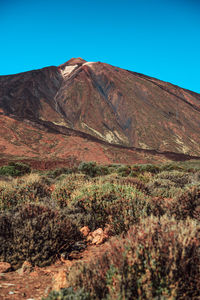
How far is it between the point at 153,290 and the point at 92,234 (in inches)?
123

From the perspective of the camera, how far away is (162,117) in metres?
98.3

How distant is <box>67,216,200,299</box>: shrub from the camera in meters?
2.39

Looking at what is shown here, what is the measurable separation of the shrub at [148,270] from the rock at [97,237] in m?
2.26

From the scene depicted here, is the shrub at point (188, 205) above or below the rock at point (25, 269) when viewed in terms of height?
Result: above

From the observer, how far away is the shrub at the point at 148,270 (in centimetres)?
239

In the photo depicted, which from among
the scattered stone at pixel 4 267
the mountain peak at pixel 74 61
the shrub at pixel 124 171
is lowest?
the scattered stone at pixel 4 267

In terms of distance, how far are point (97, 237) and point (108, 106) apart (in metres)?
98.2

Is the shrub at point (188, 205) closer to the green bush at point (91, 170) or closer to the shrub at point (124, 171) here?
the shrub at point (124, 171)

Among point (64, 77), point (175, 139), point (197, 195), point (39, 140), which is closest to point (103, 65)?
point (64, 77)

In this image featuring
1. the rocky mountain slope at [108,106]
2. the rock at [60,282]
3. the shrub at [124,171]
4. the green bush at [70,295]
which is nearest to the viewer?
the green bush at [70,295]

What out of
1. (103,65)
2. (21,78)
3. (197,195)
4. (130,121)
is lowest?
(197,195)

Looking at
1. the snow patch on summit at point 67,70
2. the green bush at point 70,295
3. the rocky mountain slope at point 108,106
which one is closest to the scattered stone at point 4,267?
the green bush at point 70,295

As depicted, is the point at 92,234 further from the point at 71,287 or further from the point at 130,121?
the point at 130,121

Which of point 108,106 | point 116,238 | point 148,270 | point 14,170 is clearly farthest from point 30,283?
point 108,106
